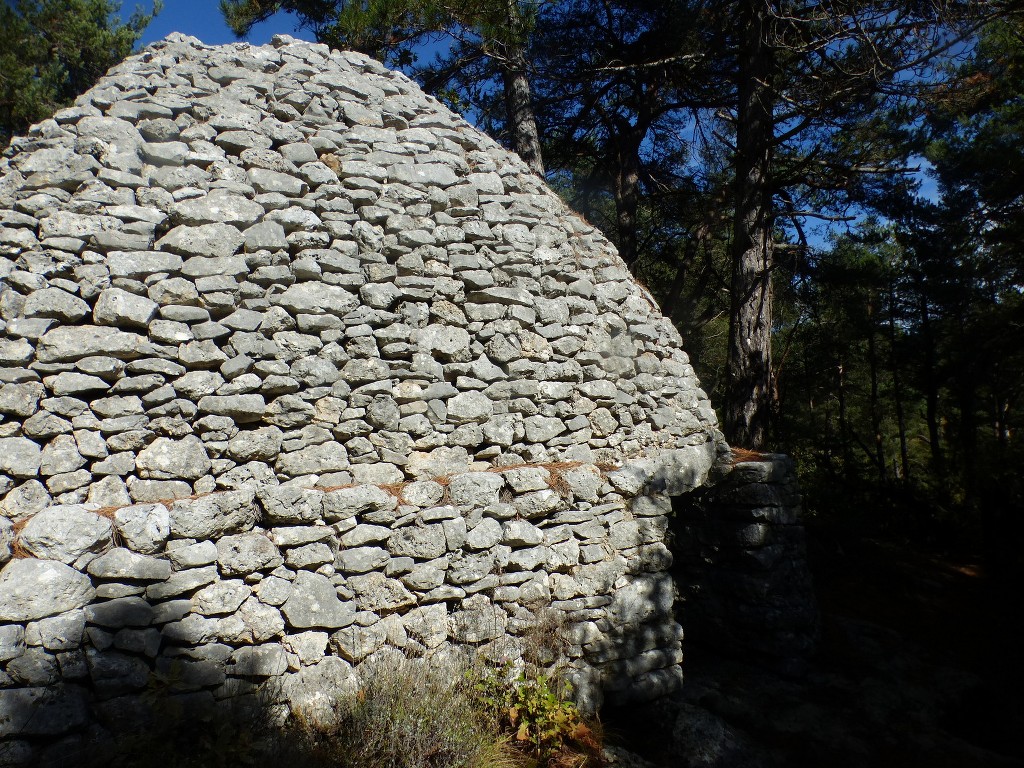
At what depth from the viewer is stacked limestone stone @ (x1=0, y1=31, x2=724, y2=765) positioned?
10.2 feet

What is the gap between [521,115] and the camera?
8.80 metres

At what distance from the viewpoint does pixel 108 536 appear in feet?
9.90

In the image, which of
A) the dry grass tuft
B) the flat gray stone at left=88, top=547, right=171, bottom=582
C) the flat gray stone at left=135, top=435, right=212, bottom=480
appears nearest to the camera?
the flat gray stone at left=88, top=547, right=171, bottom=582

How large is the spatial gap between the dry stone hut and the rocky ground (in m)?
0.51

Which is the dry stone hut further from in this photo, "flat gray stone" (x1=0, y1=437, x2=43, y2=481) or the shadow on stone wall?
the shadow on stone wall

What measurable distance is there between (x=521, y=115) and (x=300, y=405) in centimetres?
653

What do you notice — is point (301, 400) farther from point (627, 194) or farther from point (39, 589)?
point (627, 194)

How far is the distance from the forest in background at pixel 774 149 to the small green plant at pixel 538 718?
5.08 meters

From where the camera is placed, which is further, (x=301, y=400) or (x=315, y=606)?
(x=301, y=400)

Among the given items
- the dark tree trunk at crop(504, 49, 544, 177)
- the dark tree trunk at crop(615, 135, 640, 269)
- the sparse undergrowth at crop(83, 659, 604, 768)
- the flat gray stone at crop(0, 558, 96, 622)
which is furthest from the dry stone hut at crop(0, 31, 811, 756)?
the dark tree trunk at crop(615, 135, 640, 269)

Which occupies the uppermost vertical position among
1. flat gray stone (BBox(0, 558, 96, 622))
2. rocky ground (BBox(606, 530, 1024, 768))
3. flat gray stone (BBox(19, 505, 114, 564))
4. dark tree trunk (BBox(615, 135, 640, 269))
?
dark tree trunk (BBox(615, 135, 640, 269))

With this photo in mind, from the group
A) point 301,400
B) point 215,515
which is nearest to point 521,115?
point 301,400

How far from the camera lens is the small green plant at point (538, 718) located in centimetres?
372

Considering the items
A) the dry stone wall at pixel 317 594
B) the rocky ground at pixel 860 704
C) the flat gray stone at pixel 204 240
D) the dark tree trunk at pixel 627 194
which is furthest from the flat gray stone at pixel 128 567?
the dark tree trunk at pixel 627 194
